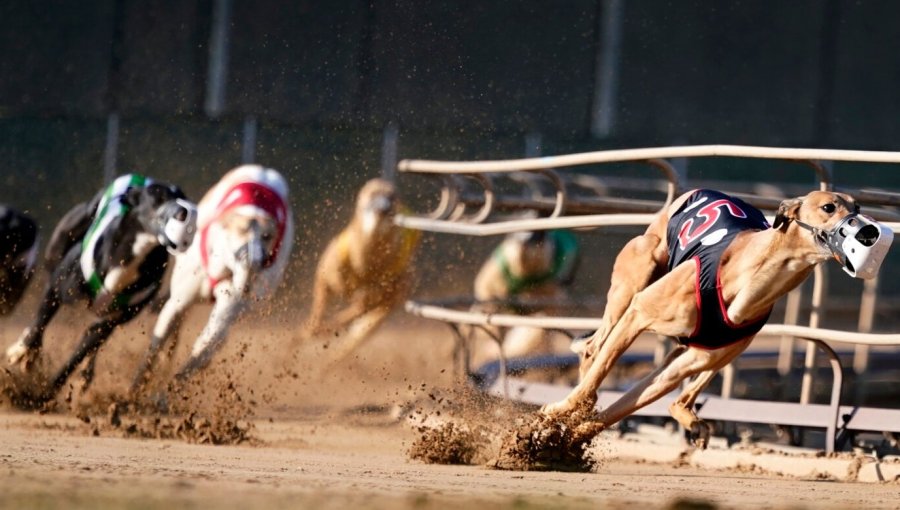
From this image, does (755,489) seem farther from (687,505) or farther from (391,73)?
(391,73)

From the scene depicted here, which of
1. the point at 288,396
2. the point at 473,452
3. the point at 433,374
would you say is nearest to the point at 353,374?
the point at 433,374

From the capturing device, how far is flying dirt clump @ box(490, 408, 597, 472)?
445cm

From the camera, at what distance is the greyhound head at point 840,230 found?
3.77m

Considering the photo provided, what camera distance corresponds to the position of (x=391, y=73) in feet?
39.0

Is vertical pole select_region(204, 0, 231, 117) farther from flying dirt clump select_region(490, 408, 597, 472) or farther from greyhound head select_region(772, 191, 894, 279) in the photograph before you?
greyhound head select_region(772, 191, 894, 279)

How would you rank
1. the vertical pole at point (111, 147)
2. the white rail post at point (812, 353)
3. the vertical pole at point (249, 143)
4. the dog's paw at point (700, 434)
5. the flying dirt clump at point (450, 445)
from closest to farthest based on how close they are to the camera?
the dog's paw at point (700, 434)
the flying dirt clump at point (450, 445)
the white rail post at point (812, 353)
the vertical pole at point (111, 147)
the vertical pole at point (249, 143)

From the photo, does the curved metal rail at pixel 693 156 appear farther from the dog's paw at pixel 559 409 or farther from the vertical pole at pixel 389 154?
the vertical pole at pixel 389 154

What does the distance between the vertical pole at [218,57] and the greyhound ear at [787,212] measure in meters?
7.83

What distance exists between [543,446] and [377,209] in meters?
4.09

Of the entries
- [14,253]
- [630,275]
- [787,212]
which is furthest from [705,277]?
[14,253]

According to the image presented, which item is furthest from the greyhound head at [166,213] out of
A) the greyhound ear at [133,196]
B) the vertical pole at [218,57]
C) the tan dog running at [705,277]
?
the vertical pole at [218,57]

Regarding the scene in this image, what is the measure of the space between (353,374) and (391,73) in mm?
4031

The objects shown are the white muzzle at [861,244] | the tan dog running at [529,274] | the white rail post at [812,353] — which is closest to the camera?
the white muzzle at [861,244]

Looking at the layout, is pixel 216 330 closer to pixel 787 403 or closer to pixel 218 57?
pixel 787 403
